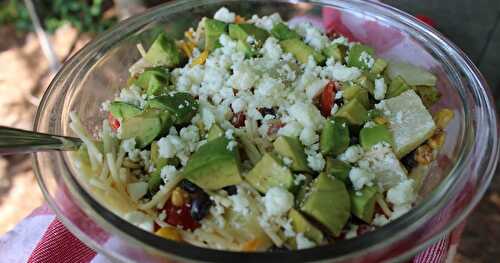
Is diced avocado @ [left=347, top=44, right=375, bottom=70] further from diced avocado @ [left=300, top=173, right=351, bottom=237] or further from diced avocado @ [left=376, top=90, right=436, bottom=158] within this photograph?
diced avocado @ [left=300, top=173, right=351, bottom=237]

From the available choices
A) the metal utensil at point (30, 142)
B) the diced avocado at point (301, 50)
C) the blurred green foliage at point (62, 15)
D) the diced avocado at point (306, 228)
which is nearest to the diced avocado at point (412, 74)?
the diced avocado at point (301, 50)

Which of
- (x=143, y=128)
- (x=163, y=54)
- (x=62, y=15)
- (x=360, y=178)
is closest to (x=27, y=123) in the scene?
(x=62, y=15)

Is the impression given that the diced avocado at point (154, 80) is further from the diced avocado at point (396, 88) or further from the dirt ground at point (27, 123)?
the dirt ground at point (27, 123)

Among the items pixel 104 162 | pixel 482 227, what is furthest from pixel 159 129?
pixel 482 227

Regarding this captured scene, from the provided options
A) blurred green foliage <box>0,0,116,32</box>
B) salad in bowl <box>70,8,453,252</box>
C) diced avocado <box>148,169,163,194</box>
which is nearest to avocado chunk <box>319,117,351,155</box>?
salad in bowl <box>70,8,453,252</box>

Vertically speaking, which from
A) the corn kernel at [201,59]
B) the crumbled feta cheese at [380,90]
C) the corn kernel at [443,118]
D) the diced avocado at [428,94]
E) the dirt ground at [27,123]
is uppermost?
the corn kernel at [201,59]
